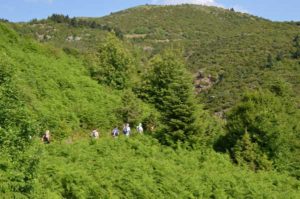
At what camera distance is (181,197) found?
24.1 m

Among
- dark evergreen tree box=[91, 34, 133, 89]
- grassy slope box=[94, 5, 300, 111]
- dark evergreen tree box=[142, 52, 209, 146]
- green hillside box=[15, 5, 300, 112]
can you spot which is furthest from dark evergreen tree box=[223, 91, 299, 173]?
grassy slope box=[94, 5, 300, 111]

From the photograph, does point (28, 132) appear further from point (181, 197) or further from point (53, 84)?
point (53, 84)

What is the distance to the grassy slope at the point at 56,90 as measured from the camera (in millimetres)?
34125

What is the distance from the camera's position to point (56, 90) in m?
39.2

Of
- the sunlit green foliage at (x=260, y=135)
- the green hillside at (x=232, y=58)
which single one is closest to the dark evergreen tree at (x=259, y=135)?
the sunlit green foliage at (x=260, y=135)

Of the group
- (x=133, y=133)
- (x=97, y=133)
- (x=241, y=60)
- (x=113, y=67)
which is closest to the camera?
(x=97, y=133)

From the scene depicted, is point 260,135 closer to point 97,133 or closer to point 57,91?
point 97,133

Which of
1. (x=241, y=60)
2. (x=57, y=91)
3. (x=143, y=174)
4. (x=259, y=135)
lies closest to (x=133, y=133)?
(x=57, y=91)

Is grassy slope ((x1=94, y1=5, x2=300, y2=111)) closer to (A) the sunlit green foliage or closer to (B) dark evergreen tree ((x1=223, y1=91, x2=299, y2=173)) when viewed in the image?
(A) the sunlit green foliage

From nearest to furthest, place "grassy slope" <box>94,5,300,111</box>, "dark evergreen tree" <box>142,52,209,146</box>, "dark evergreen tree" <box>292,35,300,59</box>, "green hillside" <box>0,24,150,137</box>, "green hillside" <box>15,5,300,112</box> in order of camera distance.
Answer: "dark evergreen tree" <box>142,52,209,146</box> → "green hillside" <box>0,24,150,137</box> → "grassy slope" <box>94,5,300,111</box> → "green hillside" <box>15,5,300,112</box> → "dark evergreen tree" <box>292,35,300,59</box>

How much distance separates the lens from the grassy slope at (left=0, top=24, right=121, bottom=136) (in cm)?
3412

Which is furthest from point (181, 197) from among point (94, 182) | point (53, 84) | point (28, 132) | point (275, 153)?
point (53, 84)

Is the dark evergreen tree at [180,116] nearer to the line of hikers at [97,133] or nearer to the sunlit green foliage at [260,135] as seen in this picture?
the line of hikers at [97,133]

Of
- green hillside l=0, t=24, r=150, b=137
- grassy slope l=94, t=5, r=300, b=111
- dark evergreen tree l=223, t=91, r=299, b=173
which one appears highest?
green hillside l=0, t=24, r=150, b=137
